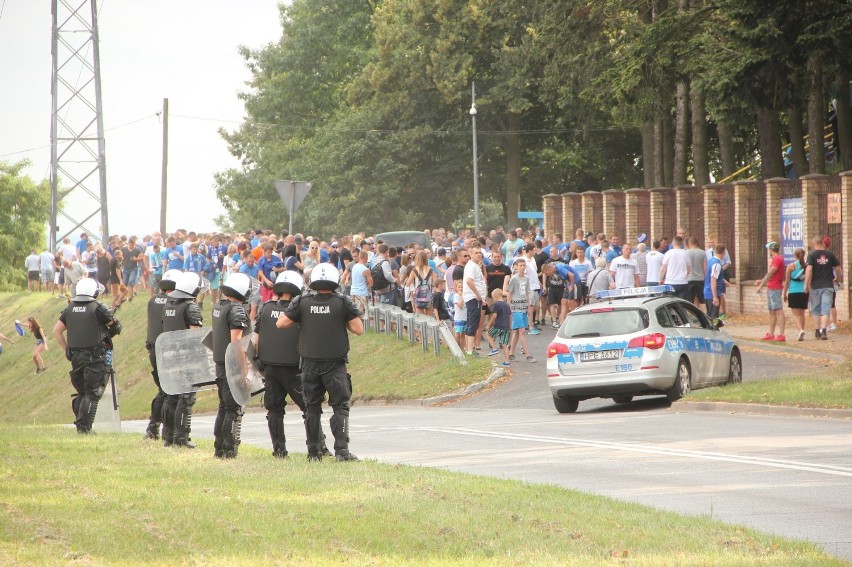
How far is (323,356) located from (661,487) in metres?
3.27

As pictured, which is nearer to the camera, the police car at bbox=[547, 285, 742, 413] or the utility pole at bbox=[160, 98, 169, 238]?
the police car at bbox=[547, 285, 742, 413]

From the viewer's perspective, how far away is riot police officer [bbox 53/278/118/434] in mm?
17172

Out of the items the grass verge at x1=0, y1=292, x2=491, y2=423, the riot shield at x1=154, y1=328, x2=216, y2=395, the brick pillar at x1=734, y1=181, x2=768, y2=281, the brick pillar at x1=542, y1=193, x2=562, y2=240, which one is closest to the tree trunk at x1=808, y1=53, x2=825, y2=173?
the brick pillar at x1=734, y1=181, x2=768, y2=281

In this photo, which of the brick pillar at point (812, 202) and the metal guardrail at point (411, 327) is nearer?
the metal guardrail at point (411, 327)

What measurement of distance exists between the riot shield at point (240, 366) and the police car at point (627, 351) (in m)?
6.85

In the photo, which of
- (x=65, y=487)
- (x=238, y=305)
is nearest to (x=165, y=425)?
(x=238, y=305)

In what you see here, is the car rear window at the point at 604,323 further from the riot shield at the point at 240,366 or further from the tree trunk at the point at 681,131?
the tree trunk at the point at 681,131

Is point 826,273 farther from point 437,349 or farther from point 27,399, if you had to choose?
point 27,399

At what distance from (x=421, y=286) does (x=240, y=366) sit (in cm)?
1515

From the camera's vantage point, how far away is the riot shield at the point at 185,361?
14.9 metres

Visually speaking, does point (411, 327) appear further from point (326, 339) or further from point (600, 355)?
point (326, 339)

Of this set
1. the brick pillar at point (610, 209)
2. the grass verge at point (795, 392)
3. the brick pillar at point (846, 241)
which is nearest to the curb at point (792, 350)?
the brick pillar at point (846, 241)

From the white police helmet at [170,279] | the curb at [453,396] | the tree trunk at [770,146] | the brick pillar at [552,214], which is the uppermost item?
the tree trunk at [770,146]

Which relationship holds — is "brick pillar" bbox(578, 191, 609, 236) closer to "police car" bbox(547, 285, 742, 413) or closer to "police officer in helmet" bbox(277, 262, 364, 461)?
"police car" bbox(547, 285, 742, 413)
